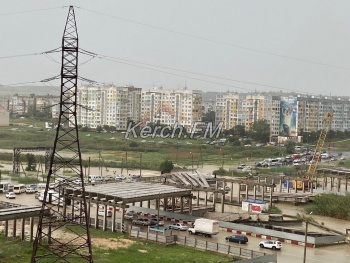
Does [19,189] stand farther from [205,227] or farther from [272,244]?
[272,244]

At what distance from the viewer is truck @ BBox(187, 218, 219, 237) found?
18.7 m

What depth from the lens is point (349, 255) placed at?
690 inches

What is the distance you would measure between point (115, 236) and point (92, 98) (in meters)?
75.7

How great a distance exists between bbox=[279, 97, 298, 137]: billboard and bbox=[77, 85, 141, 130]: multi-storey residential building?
20135 millimetres

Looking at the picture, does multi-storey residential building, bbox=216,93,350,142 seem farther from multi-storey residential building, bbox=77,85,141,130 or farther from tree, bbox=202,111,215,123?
multi-storey residential building, bbox=77,85,141,130

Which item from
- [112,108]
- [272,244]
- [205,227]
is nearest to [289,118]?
[112,108]

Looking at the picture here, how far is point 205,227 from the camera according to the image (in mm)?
18812

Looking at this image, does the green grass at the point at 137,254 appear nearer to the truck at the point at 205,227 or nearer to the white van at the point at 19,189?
the truck at the point at 205,227

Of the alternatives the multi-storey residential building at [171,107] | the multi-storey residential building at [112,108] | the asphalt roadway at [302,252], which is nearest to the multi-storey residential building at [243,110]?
the multi-storey residential building at [171,107]

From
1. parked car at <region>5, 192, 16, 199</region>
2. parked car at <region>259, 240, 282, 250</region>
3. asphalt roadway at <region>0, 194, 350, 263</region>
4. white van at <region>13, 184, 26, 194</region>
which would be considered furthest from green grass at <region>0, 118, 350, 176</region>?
parked car at <region>259, 240, 282, 250</region>

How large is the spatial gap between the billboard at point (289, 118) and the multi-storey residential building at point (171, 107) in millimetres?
12722

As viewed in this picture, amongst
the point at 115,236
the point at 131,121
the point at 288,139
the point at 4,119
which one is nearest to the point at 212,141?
the point at 288,139

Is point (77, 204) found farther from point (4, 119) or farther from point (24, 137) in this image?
point (4, 119)

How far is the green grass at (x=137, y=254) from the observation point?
49.7ft
